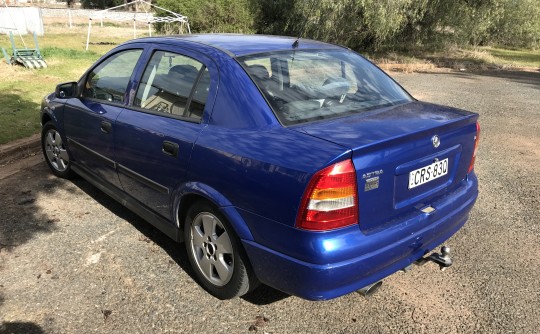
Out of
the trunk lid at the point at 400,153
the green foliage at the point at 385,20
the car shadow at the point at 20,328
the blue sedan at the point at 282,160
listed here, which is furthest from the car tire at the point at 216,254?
the green foliage at the point at 385,20

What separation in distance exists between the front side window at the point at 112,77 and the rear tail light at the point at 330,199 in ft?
6.98

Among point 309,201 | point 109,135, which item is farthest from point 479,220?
point 109,135

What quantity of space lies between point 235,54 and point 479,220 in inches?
113

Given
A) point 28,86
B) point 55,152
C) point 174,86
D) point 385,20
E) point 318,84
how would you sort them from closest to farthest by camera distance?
point 318,84 < point 174,86 < point 55,152 < point 28,86 < point 385,20

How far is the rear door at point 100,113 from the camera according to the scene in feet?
12.5

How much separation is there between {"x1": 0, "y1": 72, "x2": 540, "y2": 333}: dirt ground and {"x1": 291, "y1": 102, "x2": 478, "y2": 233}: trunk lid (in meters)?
0.77

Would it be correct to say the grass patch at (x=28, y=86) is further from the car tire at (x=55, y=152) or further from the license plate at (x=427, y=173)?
the license plate at (x=427, y=173)

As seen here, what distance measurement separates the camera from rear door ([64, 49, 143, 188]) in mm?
3805

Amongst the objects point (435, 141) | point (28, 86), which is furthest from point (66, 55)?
point (435, 141)

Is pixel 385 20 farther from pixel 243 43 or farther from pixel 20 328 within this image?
pixel 20 328

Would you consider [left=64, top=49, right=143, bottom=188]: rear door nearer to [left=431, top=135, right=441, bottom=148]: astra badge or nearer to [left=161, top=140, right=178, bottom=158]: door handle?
[left=161, top=140, right=178, bottom=158]: door handle

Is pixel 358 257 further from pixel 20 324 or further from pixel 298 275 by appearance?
pixel 20 324

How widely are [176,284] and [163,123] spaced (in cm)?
115

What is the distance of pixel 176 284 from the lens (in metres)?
3.24
